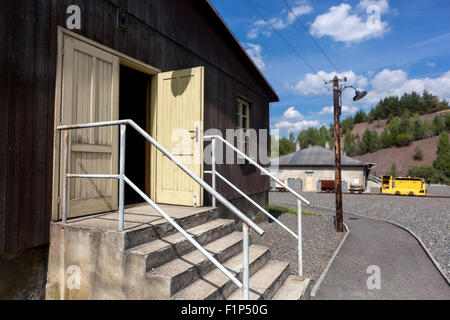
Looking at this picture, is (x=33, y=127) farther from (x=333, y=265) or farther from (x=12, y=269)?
(x=333, y=265)

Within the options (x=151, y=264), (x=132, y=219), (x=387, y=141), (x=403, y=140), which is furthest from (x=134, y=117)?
(x=403, y=140)

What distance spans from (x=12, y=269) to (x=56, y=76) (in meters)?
2.10

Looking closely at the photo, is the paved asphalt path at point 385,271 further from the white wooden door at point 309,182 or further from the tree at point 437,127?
the tree at point 437,127

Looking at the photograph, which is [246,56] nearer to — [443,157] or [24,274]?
[24,274]

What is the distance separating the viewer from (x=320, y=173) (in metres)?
27.5

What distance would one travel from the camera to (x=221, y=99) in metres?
6.86

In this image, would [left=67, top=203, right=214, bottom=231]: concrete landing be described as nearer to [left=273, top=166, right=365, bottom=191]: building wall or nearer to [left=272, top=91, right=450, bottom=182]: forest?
[left=273, top=166, right=365, bottom=191]: building wall

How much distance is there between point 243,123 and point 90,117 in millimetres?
5174

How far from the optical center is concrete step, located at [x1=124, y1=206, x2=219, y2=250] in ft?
9.00

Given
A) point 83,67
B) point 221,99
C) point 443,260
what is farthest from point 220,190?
point 443,260

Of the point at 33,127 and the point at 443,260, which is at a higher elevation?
the point at 33,127

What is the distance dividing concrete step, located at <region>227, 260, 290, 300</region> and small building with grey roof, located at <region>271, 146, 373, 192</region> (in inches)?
957

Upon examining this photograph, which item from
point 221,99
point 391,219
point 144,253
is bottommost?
point 391,219

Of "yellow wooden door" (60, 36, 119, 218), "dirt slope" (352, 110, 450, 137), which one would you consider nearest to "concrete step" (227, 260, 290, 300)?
"yellow wooden door" (60, 36, 119, 218)
